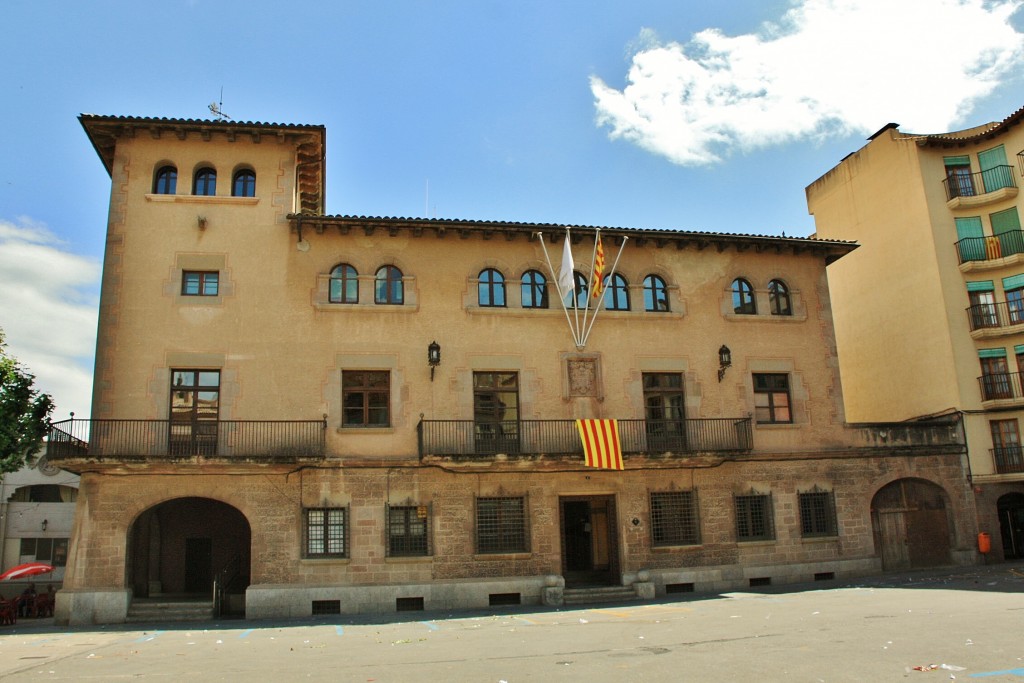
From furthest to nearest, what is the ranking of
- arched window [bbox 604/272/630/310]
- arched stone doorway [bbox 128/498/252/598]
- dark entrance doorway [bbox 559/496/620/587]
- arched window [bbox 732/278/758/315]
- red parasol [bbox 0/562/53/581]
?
arched window [bbox 732/278/758/315]
arched window [bbox 604/272/630/310]
red parasol [bbox 0/562/53/581]
dark entrance doorway [bbox 559/496/620/587]
arched stone doorway [bbox 128/498/252/598]

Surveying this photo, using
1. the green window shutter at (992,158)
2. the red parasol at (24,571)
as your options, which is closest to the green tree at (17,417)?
the red parasol at (24,571)

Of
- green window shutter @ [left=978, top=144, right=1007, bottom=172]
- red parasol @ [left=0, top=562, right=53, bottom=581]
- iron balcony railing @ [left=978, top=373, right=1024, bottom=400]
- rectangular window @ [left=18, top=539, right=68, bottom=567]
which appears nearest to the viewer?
red parasol @ [left=0, top=562, right=53, bottom=581]

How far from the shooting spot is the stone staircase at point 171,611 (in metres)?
19.0

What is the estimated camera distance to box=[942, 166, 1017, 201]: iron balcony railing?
1076 inches

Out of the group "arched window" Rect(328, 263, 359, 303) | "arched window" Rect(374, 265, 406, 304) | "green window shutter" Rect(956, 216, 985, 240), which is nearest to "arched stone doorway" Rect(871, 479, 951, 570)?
"green window shutter" Rect(956, 216, 985, 240)

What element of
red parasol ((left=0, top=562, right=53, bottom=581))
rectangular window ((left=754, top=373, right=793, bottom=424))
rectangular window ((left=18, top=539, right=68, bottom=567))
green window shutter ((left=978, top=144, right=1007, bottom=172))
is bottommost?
red parasol ((left=0, top=562, right=53, bottom=581))

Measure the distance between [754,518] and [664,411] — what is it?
13.6 ft

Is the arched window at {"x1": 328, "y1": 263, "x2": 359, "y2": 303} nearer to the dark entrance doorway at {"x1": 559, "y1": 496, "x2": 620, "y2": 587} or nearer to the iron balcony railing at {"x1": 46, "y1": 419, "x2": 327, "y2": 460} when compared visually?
the iron balcony railing at {"x1": 46, "y1": 419, "x2": 327, "y2": 460}

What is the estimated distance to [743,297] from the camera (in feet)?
80.6

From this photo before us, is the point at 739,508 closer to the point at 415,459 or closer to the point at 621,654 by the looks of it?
the point at 415,459

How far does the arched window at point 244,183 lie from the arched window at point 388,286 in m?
4.33

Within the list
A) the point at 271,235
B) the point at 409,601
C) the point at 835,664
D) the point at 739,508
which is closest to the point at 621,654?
the point at 835,664

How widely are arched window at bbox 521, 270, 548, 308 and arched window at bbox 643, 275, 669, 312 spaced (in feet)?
10.5

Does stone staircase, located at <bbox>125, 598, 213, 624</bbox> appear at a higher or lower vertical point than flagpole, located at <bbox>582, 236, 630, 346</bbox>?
lower
